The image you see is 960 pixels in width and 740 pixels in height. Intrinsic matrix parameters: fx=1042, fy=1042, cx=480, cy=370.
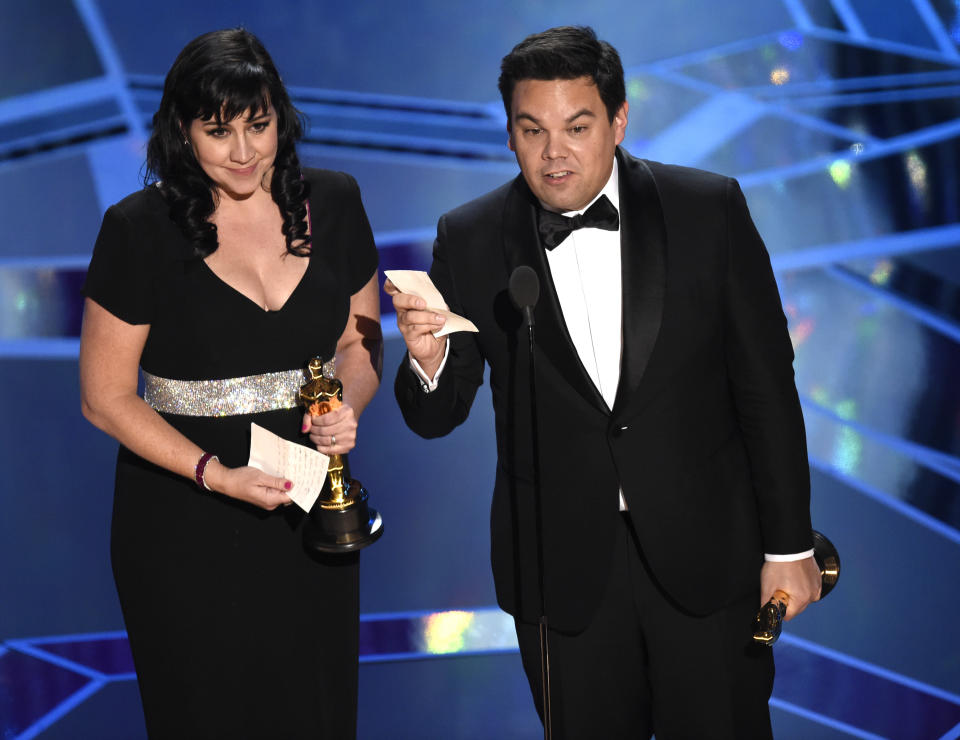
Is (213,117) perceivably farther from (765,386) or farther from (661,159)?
(661,159)

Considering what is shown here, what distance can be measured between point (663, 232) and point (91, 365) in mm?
1234

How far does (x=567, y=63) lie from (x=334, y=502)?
3.35 feet

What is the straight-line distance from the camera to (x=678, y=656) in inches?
84.1

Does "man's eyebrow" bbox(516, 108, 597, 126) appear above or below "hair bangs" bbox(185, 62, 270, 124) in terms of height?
below

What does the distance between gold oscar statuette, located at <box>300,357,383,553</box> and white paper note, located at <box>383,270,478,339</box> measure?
0.35 m

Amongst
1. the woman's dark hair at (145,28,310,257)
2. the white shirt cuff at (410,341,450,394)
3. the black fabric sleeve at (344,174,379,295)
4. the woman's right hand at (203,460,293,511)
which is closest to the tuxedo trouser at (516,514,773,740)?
the white shirt cuff at (410,341,450,394)

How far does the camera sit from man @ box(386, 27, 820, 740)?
2027 millimetres

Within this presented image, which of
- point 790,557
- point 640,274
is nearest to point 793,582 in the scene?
point 790,557

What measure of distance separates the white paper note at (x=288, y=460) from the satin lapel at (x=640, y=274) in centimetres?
63

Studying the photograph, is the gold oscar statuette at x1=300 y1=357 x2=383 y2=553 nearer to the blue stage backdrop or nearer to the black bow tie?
the black bow tie

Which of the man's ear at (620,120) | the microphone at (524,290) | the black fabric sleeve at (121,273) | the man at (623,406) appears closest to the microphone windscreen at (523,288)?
the microphone at (524,290)

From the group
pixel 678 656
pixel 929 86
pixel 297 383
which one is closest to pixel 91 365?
pixel 297 383

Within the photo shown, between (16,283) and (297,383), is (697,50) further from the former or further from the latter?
(16,283)

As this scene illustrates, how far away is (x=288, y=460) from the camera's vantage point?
86.1 inches
